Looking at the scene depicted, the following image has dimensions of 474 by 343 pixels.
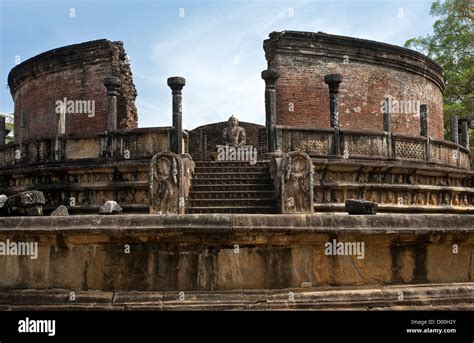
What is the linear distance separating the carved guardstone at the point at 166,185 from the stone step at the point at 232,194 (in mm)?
716

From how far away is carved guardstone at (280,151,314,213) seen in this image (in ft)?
29.9

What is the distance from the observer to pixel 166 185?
Answer: 30.9 feet

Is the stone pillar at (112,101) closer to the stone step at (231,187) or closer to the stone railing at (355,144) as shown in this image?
the stone step at (231,187)

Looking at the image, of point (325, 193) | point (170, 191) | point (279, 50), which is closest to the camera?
point (170, 191)

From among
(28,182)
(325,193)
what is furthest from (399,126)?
(28,182)

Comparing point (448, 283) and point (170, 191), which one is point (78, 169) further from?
point (448, 283)

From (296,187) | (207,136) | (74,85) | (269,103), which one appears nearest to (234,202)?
(296,187)

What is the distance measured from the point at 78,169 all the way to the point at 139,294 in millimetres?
8493

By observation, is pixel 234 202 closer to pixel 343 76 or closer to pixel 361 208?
pixel 361 208

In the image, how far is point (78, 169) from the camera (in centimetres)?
1135

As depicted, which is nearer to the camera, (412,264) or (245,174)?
(412,264)

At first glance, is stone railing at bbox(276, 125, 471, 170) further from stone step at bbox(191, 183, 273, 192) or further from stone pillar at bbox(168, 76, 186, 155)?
stone pillar at bbox(168, 76, 186, 155)

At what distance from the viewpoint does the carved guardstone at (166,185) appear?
30.8ft
